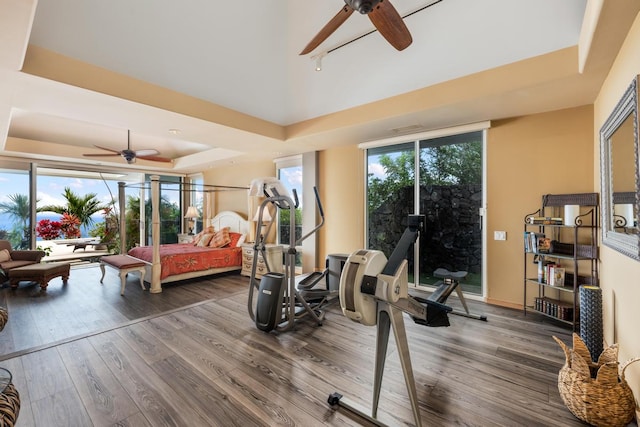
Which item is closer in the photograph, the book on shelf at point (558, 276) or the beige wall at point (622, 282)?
the beige wall at point (622, 282)

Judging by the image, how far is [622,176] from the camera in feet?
6.23

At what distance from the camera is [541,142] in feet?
11.2

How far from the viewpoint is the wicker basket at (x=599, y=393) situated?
64.3 inches

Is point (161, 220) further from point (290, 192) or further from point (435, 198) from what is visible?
point (435, 198)

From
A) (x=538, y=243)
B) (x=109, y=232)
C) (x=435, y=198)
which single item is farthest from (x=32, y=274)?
(x=538, y=243)

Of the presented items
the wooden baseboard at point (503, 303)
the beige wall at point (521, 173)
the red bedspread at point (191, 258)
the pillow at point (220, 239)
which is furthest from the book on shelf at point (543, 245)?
the pillow at point (220, 239)

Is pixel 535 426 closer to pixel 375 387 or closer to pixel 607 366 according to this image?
pixel 607 366

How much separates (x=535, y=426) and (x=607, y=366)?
23.0 inches

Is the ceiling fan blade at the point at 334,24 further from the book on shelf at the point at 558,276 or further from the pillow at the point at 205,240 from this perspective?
the pillow at the point at 205,240

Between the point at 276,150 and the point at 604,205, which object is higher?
the point at 276,150

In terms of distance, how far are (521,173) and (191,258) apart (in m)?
5.40

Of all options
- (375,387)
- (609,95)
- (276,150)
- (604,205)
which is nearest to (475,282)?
(604,205)

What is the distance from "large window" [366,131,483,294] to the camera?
3.92 m

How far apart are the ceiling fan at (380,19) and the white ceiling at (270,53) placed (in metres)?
0.70
